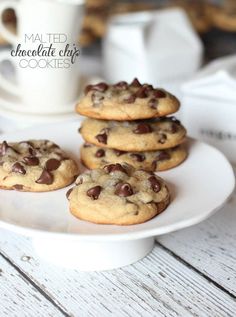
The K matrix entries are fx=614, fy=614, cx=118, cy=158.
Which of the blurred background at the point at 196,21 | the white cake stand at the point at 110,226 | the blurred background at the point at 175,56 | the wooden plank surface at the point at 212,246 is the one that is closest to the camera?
the white cake stand at the point at 110,226

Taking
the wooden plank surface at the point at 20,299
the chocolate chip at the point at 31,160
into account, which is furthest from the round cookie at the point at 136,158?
the wooden plank surface at the point at 20,299

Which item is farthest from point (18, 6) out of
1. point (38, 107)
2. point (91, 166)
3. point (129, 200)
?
point (129, 200)

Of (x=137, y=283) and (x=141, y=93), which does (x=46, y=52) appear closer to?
(x=141, y=93)

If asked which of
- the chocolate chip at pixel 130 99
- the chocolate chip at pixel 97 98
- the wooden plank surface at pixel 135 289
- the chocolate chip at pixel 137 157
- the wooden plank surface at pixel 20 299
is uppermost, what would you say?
the chocolate chip at pixel 130 99

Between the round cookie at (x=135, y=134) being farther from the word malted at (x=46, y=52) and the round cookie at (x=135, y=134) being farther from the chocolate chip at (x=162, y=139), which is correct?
the word malted at (x=46, y=52)

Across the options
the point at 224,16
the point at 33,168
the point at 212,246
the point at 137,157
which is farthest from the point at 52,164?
the point at 224,16

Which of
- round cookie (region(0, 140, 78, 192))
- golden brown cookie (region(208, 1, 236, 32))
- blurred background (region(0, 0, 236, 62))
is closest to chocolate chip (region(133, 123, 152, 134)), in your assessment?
round cookie (region(0, 140, 78, 192))

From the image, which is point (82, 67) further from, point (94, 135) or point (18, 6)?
point (94, 135)

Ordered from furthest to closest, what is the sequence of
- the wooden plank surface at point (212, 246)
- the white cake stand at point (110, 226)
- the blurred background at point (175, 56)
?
the blurred background at point (175, 56) < the wooden plank surface at point (212, 246) < the white cake stand at point (110, 226)
